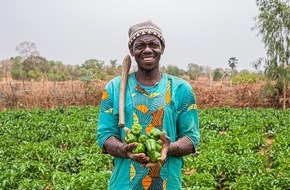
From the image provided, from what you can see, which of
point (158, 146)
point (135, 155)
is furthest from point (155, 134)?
point (135, 155)

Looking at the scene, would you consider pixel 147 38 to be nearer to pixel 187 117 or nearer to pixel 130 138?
pixel 187 117

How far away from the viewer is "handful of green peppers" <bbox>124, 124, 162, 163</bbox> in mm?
2203

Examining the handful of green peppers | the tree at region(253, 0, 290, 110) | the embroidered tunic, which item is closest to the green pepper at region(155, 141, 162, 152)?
the handful of green peppers

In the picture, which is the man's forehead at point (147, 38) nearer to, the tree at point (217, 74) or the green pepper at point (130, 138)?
the green pepper at point (130, 138)

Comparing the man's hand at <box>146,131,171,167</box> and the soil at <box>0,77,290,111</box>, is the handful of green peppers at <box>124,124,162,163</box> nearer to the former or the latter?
the man's hand at <box>146,131,171,167</box>

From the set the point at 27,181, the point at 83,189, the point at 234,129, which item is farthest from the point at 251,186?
the point at 234,129

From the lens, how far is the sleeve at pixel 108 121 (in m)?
2.53

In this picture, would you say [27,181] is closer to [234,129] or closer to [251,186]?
[251,186]

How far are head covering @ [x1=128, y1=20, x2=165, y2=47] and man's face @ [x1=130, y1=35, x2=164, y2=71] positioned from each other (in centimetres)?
2

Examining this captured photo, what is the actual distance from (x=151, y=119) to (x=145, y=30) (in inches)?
20.3

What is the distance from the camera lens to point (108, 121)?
2.55 metres

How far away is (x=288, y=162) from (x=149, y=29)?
6.01 metres

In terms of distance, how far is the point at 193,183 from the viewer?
693 centimetres

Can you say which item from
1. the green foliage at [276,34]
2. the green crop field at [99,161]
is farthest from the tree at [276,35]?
the green crop field at [99,161]
